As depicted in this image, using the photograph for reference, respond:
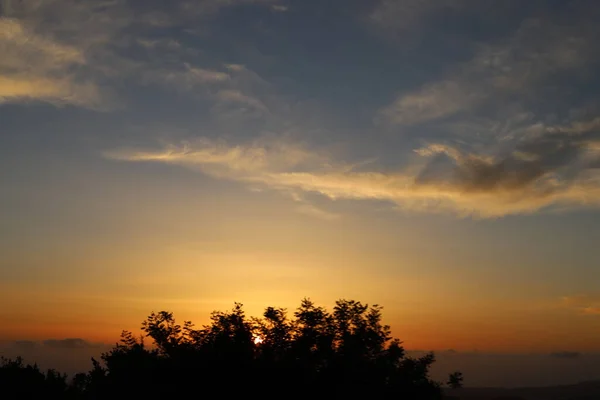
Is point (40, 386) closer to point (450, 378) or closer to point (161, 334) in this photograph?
point (161, 334)

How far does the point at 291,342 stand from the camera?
37688 mm

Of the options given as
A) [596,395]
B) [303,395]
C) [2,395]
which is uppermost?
[303,395]

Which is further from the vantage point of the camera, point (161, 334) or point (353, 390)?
point (161, 334)

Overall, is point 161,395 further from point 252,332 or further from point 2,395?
point 2,395

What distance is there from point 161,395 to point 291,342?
925 cm

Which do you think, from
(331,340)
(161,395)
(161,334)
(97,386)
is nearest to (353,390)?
(331,340)

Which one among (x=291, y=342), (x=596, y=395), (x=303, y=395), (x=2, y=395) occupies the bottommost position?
(x=596, y=395)

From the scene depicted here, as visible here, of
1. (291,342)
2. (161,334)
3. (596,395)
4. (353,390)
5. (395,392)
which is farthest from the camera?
(596,395)

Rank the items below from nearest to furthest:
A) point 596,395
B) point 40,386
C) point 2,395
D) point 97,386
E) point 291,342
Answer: point 291,342 < point 97,386 < point 2,395 < point 40,386 < point 596,395

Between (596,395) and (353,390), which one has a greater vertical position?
(353,390)

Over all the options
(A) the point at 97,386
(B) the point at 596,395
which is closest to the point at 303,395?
(A) the point at 97,386

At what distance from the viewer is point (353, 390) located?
107 ft

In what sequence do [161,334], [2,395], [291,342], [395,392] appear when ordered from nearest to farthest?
[395,392]
[291,342]
[161,334]
[2,395]

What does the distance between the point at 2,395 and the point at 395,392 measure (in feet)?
158
